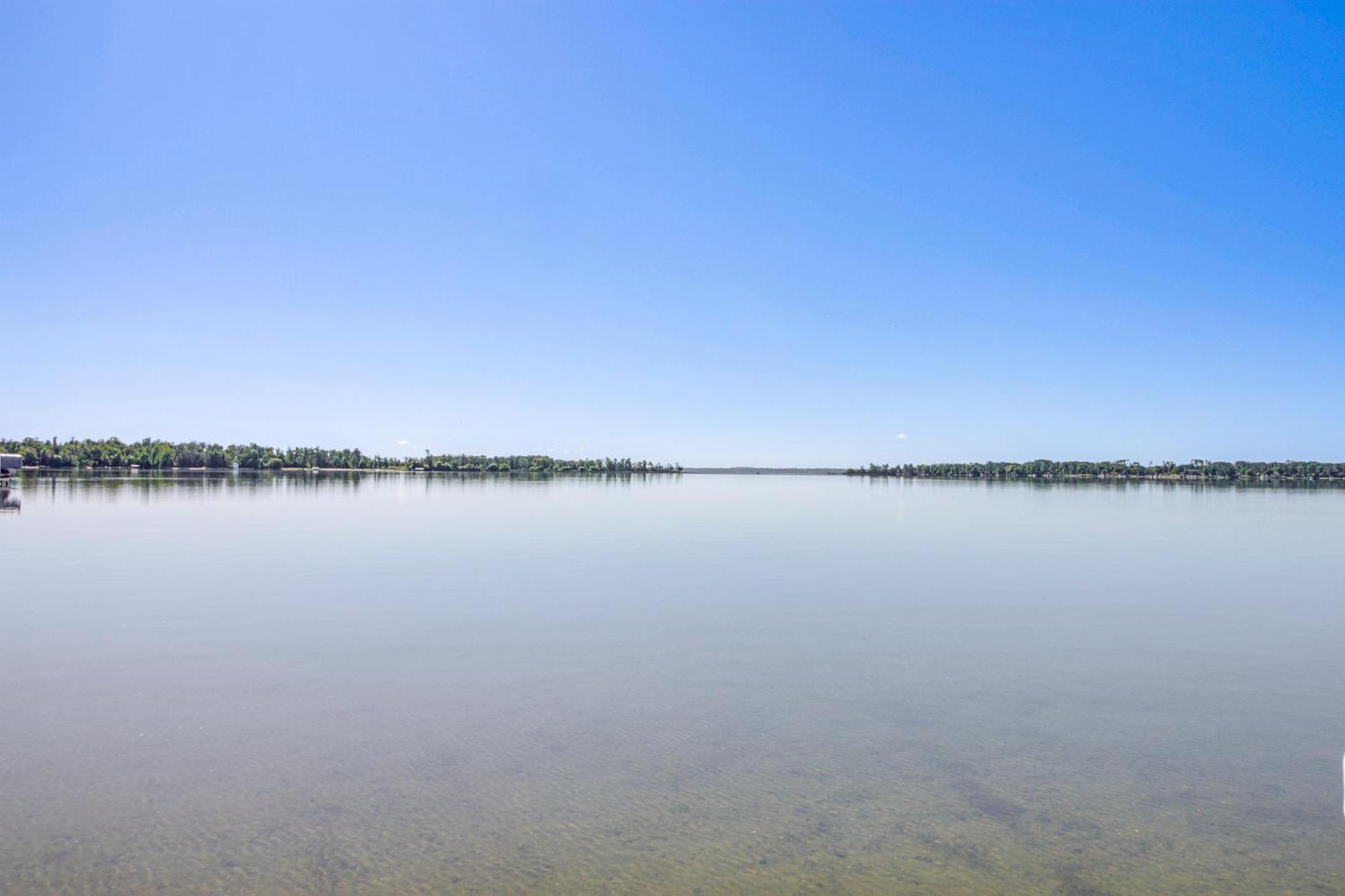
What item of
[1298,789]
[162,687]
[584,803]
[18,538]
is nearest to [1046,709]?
[1298,789]

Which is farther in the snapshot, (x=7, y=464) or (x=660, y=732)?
(x=7, y=464)

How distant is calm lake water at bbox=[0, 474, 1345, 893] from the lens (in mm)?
7203

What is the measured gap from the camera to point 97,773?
8734 mm

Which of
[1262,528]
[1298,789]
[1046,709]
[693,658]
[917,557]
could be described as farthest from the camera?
[1262,528]

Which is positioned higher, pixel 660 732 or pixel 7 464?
pixel 7 464

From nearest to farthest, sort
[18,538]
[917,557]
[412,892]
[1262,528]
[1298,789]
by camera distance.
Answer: [412,892] → [1298,789] → [917,557] → [18,538] → [1262,528]

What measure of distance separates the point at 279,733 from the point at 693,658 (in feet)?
22.0

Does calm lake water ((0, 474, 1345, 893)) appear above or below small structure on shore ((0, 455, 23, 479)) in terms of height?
below

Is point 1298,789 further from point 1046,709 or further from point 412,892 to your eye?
point 412,892

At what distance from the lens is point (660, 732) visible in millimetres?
10508

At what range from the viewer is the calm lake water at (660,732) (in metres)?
7.20

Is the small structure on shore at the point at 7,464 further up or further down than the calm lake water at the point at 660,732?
further up

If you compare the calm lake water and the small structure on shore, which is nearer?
the calm lake water

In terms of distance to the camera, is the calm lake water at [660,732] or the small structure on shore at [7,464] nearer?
the calm lake water at [660,732]
